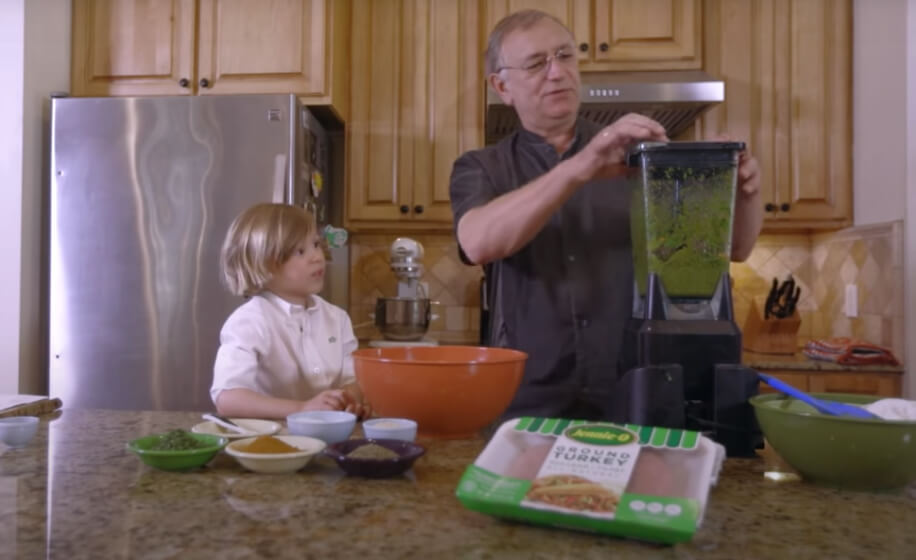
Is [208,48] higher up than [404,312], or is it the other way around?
[208,48]

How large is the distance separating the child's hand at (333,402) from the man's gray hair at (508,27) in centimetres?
70

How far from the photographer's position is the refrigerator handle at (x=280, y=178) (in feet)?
7.05

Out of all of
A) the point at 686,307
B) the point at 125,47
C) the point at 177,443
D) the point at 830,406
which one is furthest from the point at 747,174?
the point at 125,47

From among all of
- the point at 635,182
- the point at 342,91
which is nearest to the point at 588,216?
the point at 635,182

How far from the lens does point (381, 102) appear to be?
2516 mm

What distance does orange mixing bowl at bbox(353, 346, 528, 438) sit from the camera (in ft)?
2.58

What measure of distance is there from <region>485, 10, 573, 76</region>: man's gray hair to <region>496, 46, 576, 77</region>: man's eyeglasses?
0.04 m

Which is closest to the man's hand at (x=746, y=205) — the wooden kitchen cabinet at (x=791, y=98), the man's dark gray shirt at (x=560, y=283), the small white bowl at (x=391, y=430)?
the man's dark gray shirt at (x=560, y=283)

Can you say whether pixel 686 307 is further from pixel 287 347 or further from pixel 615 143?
pixel 287 347

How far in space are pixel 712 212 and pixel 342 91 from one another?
1870 millimetres

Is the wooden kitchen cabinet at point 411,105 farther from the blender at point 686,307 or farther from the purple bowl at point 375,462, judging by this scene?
the purple bowl at point 375,462

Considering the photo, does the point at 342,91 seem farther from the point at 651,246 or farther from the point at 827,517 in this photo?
the point at 827,517

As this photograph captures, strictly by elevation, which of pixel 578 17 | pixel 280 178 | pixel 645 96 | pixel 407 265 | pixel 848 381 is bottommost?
pixel 848 381

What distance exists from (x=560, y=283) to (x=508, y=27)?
0.49 metres
